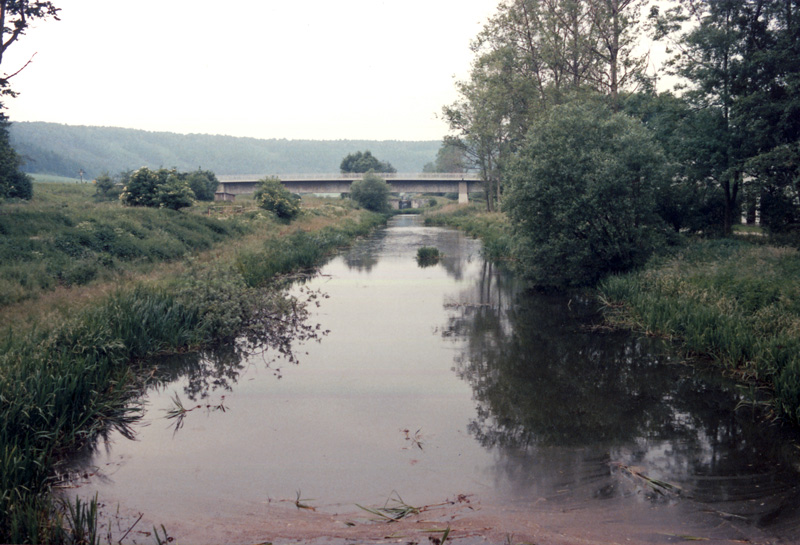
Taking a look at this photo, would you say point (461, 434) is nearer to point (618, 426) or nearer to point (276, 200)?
point (618, 426)

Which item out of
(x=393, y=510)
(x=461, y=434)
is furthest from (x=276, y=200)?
(x=393, y=510)

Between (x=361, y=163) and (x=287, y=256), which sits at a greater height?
(x=361, y=163)

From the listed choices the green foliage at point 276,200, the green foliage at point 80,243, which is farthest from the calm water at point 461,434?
the green foliage at point 276,200

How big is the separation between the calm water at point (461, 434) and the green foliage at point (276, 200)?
1064 inches

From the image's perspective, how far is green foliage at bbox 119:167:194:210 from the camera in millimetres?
28812

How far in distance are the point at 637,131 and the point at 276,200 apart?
26674 millimetres

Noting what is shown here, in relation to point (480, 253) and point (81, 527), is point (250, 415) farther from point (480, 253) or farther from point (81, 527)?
point (480, 253)

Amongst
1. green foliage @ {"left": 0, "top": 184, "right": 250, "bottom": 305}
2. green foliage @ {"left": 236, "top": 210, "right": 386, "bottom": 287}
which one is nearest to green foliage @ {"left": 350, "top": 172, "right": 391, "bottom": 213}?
green foliage @ {"left": 236, "top": 210, "right": 386, "bottom": 287}

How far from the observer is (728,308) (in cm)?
1098

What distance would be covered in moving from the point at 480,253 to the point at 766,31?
47.4 feet

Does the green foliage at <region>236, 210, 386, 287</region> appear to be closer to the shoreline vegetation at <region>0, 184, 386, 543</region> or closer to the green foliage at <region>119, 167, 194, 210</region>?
the shoreline vegetation at <region>0, 184, 386, 543</region>

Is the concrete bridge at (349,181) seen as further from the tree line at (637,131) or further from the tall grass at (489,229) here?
the tree line at (637,131)

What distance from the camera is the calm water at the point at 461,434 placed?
5.87 meters

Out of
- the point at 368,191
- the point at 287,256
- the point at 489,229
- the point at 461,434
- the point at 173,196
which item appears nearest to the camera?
the point at 461,434
